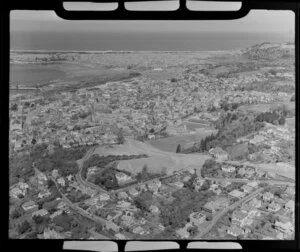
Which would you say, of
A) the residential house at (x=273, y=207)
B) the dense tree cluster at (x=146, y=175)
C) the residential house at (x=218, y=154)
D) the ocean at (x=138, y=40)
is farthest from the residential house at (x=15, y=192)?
the residential house at (x=273, y=207)

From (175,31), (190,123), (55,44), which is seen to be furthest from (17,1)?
(190,123)

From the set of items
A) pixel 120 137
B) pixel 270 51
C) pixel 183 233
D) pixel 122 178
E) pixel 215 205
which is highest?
pixel 270 51

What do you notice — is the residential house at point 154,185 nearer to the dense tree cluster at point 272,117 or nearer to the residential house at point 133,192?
the residential house at point 133,192

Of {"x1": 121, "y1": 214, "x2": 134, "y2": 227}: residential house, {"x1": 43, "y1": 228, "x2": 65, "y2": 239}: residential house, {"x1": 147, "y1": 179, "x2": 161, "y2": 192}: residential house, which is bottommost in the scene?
{"x1": 43, "y1": 228, "x2": 65, "y2": 239}: residential house

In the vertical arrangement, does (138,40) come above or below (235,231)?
above

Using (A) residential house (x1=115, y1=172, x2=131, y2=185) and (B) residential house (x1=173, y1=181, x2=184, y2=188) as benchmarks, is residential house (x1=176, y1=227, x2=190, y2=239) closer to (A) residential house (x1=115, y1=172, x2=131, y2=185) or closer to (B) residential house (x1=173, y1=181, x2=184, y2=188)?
(B) residential house (x1=173, y1=181, x2=184, y2=188)

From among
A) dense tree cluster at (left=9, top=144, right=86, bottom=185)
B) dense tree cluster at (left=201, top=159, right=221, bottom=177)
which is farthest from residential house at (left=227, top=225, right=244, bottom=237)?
dense tree cluster at (left=9, top=144, right=86, bottom=185)

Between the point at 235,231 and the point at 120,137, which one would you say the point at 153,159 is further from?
the point at 235,231

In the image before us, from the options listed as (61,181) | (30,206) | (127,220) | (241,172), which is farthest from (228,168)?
(30,206)
